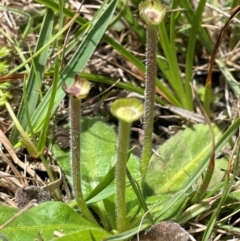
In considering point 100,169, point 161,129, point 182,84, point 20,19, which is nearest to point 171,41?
point 182,84

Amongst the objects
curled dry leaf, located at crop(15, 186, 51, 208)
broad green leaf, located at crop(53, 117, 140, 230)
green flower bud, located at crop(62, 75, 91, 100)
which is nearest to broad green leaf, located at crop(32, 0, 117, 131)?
broad green leaf, located at crop(53, 117, 140, 230)

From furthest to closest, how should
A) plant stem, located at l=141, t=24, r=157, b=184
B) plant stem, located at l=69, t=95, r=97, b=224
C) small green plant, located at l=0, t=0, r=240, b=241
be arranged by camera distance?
1. small green plant, located at l=0, t=0, r=240, b=241
2. plant stem, located at l=141, t=24, r=157, b=184
3. plant stem, located at l=69, t=95, r=97, b=224

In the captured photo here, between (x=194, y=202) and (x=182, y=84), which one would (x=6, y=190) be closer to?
(x=194, y=202)

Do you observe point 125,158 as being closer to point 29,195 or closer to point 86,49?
point 29,195

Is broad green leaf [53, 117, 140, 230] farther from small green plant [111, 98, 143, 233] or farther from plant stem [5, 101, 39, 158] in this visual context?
small green plant [111, 98, 143, 233]

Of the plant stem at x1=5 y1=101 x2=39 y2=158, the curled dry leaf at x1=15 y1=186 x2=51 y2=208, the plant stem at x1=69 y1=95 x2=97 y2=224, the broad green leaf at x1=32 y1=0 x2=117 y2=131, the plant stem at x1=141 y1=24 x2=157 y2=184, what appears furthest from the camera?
the broad green leaf at x1=32 y1=0 x2=117 y2=131
